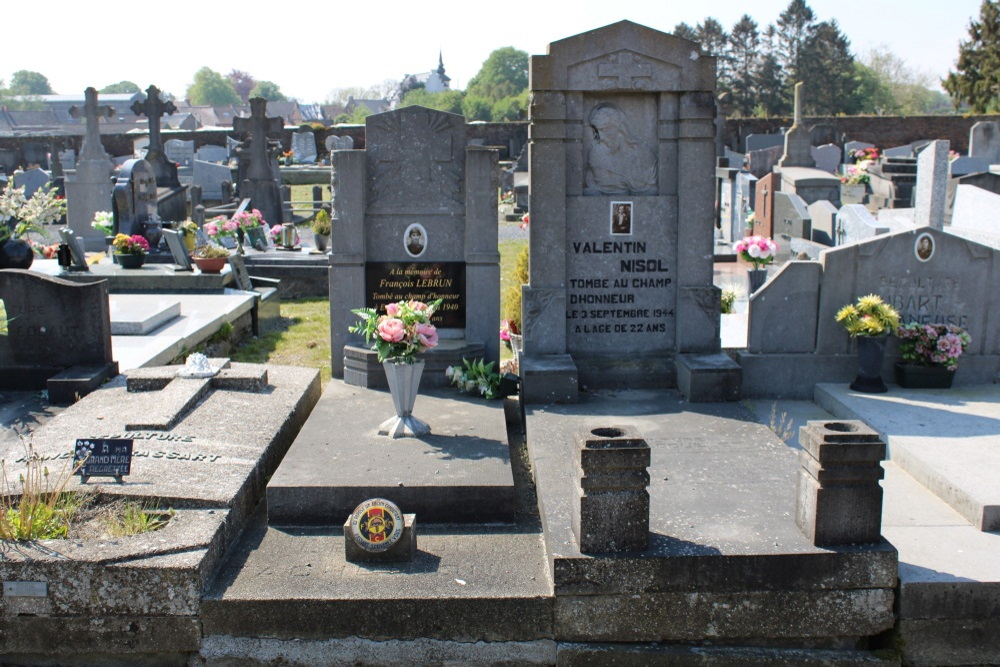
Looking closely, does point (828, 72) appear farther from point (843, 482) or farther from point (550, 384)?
point (843, 482)

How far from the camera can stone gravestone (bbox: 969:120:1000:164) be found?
2467 centimetres

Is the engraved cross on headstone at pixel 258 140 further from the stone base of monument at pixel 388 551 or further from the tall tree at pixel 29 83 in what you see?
the tall tree at pixel 29 83

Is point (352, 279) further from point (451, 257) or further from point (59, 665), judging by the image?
point (59, 665)

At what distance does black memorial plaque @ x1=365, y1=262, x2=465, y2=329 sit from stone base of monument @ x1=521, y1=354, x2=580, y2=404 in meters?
0.96

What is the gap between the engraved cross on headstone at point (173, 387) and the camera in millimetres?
6129

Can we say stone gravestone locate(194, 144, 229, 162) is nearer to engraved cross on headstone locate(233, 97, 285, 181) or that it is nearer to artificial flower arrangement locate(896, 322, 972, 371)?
engraved cross on headstone locate(233, 97, 285, 181)

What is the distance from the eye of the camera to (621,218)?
7.57 m

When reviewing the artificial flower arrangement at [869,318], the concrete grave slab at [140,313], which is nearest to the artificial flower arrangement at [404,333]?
the artificial flower arrangement at [869,318]

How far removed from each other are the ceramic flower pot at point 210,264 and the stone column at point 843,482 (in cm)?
881

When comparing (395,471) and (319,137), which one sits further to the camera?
(319,137)

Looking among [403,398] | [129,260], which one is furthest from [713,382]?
[129,260]

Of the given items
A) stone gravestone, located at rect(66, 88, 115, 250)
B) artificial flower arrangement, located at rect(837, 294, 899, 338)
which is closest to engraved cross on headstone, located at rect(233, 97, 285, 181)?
stone gravestone, located at rect(66, 88, 115, 250)

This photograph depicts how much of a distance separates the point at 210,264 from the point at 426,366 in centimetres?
531

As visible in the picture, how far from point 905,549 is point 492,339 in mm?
3843
